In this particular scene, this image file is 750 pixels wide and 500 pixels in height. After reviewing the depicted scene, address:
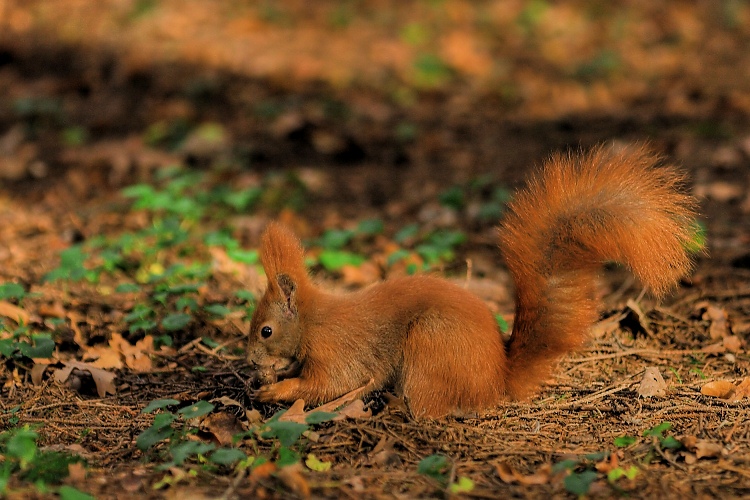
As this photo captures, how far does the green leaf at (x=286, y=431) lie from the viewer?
2.36 metres

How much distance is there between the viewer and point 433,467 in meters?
2.33

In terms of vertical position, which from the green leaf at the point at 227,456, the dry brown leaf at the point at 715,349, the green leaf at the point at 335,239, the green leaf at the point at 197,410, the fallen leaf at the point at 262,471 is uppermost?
the green leaf at the point at 335,239

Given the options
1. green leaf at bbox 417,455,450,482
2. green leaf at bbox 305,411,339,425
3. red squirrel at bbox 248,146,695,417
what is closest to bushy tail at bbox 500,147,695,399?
red squirrel at bbox 248,146,695,417

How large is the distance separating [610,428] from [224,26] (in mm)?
6839

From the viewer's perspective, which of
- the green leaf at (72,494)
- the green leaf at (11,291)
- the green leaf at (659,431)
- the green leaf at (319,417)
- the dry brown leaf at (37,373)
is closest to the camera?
the green leaf at (72,494)

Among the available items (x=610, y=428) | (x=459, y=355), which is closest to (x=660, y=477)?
(x=610, y=428)

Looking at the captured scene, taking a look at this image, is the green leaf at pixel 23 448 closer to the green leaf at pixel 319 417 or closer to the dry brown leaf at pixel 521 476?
the green leaf at pixel 319 417

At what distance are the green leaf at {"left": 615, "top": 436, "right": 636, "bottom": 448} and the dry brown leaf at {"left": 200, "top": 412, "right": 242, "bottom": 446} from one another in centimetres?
117

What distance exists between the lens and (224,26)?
Answer: 8.45m

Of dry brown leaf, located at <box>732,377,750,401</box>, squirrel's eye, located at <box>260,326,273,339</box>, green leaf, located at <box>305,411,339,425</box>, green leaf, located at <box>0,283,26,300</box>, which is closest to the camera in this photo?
green leaf, located at <box>305,411,339,425</box>

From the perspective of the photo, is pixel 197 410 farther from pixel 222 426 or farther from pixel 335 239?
pixel 335 239

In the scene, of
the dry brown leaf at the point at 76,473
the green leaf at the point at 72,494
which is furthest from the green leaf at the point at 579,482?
the dry brown leaf at the point at 76,473

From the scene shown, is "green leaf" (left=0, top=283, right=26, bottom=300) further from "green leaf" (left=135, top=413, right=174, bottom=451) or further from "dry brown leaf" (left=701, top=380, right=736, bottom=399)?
"dry brown leaf" (left=701, top=380, right=736, bottom=399)

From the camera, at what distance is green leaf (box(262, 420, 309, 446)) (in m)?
2.36
